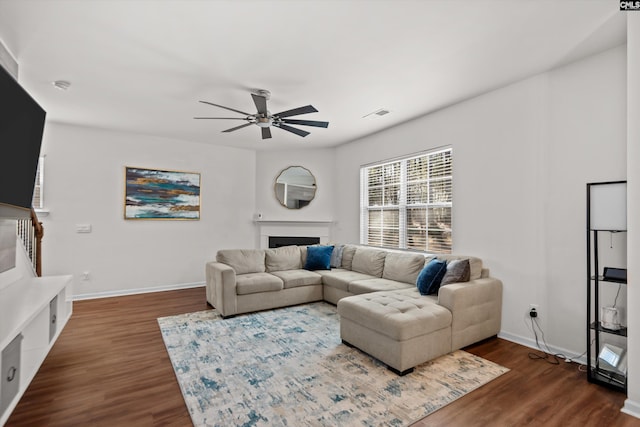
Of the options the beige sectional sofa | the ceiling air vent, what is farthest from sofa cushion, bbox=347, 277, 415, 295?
the ceiling air vent

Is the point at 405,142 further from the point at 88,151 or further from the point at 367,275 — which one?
the point at 88,151

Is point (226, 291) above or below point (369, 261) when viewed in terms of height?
below

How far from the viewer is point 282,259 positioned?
15.7 ft

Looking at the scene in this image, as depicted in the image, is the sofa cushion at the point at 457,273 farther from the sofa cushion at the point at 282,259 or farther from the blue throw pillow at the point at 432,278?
the sofa cushion at the point at 282,259

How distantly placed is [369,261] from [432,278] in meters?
1.37

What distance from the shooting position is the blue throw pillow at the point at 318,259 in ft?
15.8

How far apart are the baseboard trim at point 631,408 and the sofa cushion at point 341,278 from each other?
2.58m

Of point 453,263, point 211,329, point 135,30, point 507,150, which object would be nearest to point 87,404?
point 211,329

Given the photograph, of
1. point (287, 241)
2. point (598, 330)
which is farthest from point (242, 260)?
point (598, 330)

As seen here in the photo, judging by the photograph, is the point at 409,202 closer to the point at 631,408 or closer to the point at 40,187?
the point at 631,408

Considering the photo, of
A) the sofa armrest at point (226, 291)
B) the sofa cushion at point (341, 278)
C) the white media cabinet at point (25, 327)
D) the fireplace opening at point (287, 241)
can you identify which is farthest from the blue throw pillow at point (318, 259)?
the white media cabinet at point (25, 327)

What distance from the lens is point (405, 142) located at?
462 centimetres

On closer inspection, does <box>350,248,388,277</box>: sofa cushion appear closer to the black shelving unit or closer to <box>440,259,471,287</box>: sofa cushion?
<box>440,259,471,287</box>: sofa cushion

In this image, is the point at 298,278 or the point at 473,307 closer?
the point at 473,307
